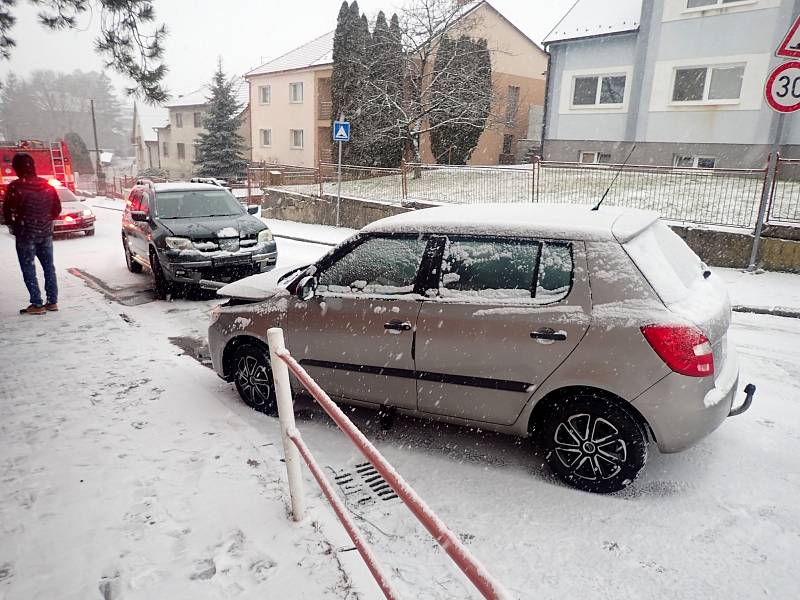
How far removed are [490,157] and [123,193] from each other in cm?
2251

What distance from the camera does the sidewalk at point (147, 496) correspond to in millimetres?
2508

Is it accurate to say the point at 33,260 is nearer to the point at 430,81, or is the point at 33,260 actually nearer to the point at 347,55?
the point at 430,81

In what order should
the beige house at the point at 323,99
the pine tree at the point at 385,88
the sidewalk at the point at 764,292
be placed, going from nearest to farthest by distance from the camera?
the sidewalk at the point at 764,292 → the pine tree at the point at 385,88 → the beige house at the point at 323,99

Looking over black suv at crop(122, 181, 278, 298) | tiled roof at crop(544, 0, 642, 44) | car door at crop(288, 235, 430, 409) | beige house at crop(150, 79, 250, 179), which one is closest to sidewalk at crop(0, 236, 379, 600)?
car door at crop(288, 235, 430, 409)

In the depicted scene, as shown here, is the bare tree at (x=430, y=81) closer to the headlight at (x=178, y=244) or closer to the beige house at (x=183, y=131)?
the headlight at (x=178, y=244)

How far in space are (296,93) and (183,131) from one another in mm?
19417

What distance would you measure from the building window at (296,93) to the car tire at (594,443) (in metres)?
33.8

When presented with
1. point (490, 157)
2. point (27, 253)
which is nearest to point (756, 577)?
point (27, 253)

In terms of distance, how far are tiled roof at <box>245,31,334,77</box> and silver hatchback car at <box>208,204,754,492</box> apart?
102ft

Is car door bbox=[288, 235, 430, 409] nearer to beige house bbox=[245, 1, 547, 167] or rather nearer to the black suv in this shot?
the black suv

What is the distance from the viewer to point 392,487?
1.63m

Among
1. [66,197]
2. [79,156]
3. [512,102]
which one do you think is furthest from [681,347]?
[79,156]

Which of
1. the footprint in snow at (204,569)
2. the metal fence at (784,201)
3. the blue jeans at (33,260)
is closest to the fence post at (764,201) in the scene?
the metal fence at (784,201)

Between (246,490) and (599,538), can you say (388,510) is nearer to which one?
(246,490)
